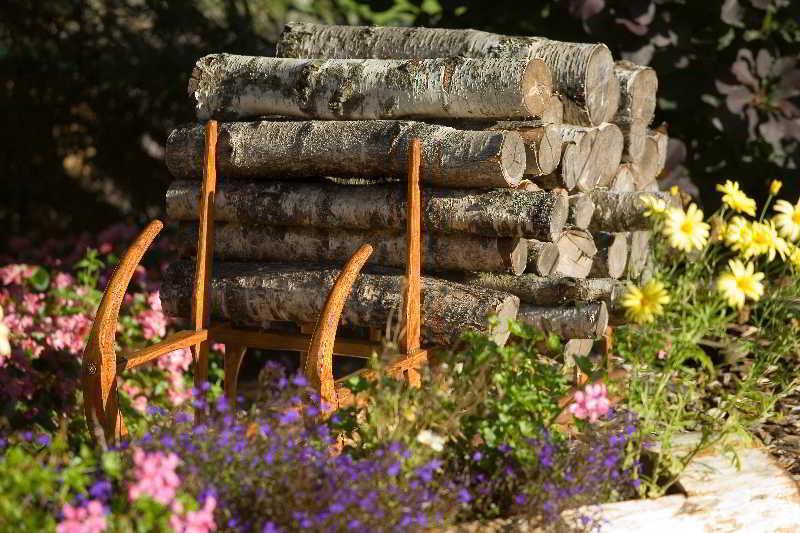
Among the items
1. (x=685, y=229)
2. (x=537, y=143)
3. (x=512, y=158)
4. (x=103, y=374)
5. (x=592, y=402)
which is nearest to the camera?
(x=592, y=402)

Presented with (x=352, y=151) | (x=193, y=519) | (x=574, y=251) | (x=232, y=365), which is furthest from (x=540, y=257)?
(x=193, y=519)

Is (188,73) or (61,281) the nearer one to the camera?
(61,281)

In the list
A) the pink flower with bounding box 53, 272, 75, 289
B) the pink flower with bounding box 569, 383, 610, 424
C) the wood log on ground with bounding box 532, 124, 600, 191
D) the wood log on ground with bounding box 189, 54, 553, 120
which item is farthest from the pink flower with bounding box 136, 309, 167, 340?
the pink flower with bounding box 569, 383, 610, 424

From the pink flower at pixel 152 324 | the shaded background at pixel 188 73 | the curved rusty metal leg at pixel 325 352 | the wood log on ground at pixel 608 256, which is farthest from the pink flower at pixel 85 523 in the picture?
the shaded background at pixel 188 73

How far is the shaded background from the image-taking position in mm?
4836

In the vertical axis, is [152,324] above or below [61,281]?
below

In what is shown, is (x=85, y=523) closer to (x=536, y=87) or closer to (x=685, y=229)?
(x=685, y=229)

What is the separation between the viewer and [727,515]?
2.86m

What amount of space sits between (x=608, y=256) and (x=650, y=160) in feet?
2.21

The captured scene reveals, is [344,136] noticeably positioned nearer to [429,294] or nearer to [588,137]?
[429,294]

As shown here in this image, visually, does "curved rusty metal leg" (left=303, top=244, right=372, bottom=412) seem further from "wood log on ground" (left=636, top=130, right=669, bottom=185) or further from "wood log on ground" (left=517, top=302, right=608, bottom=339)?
"wood log on ground" (left=636, top=130, right=669, bottom=185)

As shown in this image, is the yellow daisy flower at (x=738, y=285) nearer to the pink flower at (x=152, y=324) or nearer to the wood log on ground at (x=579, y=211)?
the wood log on ground at (x=579, y=211)

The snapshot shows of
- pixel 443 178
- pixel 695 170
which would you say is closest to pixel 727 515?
pixel 443 178

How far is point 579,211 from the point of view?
11.5ft
